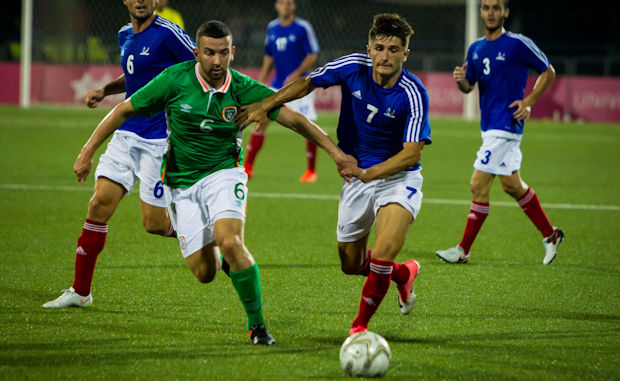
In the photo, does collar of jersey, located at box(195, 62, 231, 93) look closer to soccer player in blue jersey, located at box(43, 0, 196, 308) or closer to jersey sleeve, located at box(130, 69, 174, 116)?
jersey sleeve, located at box(130, 69, 174, 116)

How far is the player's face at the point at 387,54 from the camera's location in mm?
4754

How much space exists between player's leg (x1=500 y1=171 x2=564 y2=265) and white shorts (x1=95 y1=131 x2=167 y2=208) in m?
2.98

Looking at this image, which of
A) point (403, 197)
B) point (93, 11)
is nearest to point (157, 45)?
point (403, 197)

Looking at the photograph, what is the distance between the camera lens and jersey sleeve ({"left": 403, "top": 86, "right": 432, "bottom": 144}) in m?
4.75

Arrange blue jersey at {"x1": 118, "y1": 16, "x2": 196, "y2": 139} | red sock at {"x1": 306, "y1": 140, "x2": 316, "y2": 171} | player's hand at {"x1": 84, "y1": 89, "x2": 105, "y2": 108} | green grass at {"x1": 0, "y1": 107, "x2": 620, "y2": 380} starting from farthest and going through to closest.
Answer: red sock at {"x1": 306, "y1": 140, "x2": 316, "y2": 171} < blue jersey at {"x1": 118, "y1": 16, "x2": 196, "y2": 139} < player's hand at {"x1": 84, "y1": 89, "x2": 105, "y2": 108} < green grass at {"x1": 0, "y1": 107, "x2": 620, "y2": 380}

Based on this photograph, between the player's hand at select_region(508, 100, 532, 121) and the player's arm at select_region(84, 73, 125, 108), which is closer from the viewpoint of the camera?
the player's arm at select_region(84, 73, 125, 108)

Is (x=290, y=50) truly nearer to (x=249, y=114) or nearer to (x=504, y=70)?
(x=504, y=70)

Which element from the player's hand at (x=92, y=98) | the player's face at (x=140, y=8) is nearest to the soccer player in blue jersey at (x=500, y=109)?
the player's face at (x=140, y=8)

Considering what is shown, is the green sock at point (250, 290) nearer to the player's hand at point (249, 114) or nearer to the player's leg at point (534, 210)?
the player's hand at point (249, 114)

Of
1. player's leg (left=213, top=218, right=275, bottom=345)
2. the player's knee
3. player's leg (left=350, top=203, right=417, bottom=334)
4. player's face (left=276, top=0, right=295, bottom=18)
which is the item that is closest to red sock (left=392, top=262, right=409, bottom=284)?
player's leg (left=350, top=203, right=417, bottom=334)

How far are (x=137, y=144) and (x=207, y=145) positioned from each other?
0.94m

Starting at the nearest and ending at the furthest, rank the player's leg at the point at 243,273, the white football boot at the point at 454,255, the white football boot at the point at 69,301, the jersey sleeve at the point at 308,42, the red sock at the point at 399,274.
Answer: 1. the player's leg at the point at 243,273
2. the red sock at the point at 399,274
3. the white football boot at the point at 69,301
4. the white football boot at the point at 454,255
5. the jersey sleeve at the point at 308,42

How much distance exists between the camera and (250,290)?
448cm

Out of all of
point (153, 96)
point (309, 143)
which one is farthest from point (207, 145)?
point (309, 143)
